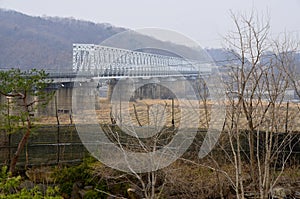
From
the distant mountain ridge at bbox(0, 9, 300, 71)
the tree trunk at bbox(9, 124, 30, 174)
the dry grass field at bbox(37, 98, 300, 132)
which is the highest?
the distant mountain ridge at bbox(0, 9, 300, 71)

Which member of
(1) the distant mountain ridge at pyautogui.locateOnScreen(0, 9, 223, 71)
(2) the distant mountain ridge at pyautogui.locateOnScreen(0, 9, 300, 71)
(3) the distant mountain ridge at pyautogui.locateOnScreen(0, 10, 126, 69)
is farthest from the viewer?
(3) the distant mountain ridge at pyautogui.locateOnScreen(0, 10, 126, 69)

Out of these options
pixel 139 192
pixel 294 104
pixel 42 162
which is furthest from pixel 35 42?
pixel 294 104

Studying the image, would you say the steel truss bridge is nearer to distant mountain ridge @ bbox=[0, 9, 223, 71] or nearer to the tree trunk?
distant mountain ridge @ bbox=[0, 9, 223, 71]

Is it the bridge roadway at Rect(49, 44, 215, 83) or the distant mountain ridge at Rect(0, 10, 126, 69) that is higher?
the distant mountain ridge at Rect(0, 10, 126, 69)

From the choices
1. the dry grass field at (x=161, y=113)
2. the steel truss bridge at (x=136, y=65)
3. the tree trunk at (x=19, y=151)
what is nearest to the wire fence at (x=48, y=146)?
the tree trunk at (x=19, y=151)

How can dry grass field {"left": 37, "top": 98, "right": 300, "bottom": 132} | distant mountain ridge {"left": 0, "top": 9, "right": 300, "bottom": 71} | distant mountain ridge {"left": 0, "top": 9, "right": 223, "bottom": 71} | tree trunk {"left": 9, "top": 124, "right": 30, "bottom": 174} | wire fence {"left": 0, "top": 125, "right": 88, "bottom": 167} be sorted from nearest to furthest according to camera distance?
distant mountain ridge {"left": 0, "top": 9, "right": 300, "bottom": 71} < dry grass field {"left": 37, "top": 98, "right": 300, "bottom": 132} < tree trunk {"left": 9, "top": 124, "right": 30, "bottom": 174} < wire fence {"left": 0, "top": 125, "right": 88, "bottom": 167} < distant mountain ridge {"left": 0, "top": 9, "right": 223, "bottom": 71}

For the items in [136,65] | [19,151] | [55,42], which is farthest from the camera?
[55,42]

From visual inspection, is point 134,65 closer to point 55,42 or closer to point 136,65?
point 136,65

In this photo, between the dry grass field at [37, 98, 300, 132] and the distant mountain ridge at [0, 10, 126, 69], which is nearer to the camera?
the dry grass field at [37, 98, 300, 132]

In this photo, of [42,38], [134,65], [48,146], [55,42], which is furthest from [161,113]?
[42,38]

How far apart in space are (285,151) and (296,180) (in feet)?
1.80

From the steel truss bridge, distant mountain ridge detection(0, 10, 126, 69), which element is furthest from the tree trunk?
the steel truss bridge

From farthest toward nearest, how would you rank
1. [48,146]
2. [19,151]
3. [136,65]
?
[48,146], [19,151], [136,65]

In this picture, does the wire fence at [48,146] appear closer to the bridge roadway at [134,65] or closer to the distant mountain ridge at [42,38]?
the distant mountain ridge at [42,38]
